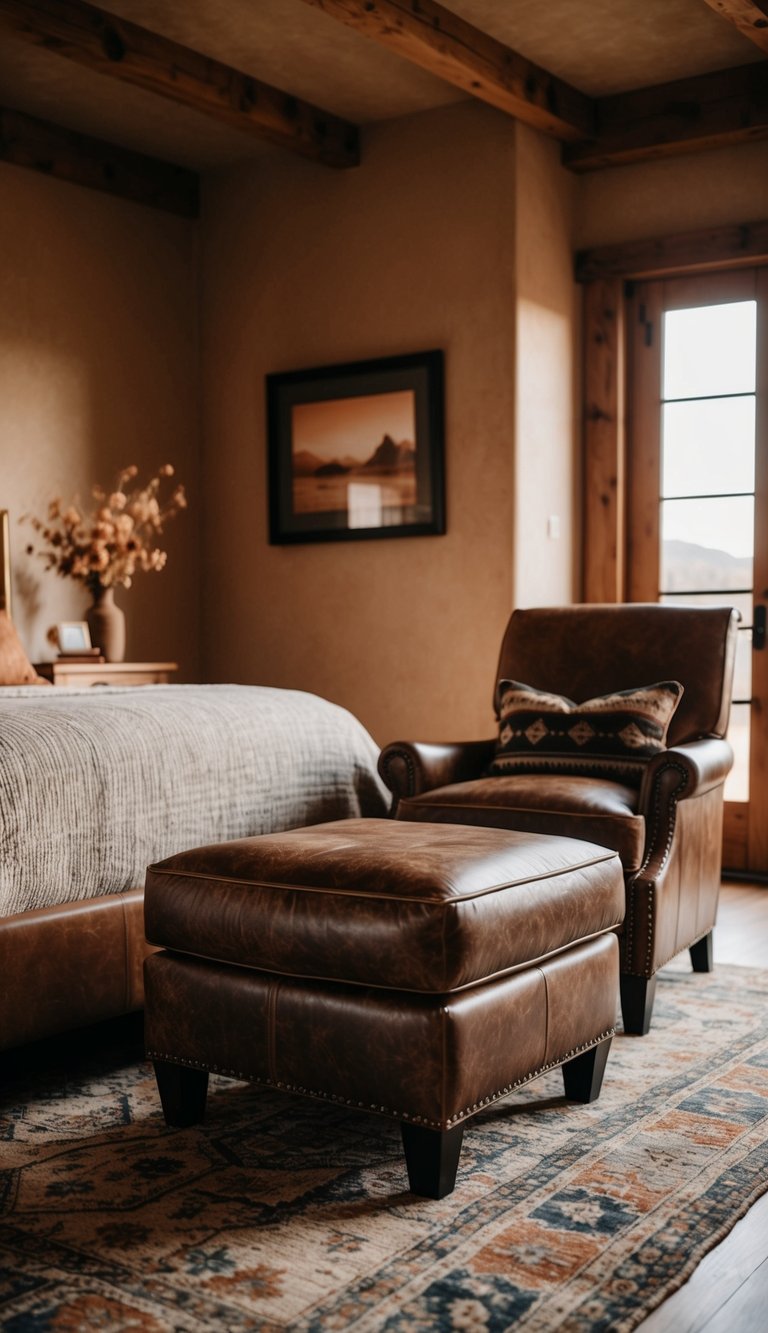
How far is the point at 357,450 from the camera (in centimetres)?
554

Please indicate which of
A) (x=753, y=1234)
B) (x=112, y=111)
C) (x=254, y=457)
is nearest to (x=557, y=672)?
(x=753, y=1234)

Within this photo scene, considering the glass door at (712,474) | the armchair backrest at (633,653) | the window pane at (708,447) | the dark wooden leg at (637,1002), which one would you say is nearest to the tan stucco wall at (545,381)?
the glass door at (712,474)

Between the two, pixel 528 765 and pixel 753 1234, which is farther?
pixel 528 765

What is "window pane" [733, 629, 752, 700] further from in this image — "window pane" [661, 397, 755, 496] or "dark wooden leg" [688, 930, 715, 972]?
"dark wooden leg" [688, 930, 715, 972]

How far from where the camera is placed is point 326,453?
5645 mm

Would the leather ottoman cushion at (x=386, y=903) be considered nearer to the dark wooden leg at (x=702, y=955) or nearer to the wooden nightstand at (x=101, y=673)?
the dark wooden leg at (x=702, y=955)

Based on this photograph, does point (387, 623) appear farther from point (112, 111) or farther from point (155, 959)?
point (155, 959)

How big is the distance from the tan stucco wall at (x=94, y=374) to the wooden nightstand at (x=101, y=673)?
47cm

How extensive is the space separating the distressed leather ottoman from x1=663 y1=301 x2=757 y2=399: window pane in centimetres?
328

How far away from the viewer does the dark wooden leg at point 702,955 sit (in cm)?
352

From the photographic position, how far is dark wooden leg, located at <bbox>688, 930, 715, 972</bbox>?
3.52 meters

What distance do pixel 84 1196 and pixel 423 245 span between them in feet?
13.7

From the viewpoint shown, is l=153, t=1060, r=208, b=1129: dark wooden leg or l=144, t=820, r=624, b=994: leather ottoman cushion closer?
l=144, t=820, r=624, b=994: leather ottoman cushion

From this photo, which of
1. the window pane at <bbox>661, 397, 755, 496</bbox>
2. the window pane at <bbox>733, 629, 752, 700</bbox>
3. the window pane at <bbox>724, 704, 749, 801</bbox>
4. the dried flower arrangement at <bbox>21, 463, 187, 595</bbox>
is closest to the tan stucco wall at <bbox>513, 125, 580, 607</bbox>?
the window pane at <bbox>661, 397, 755, 496</bbox>
